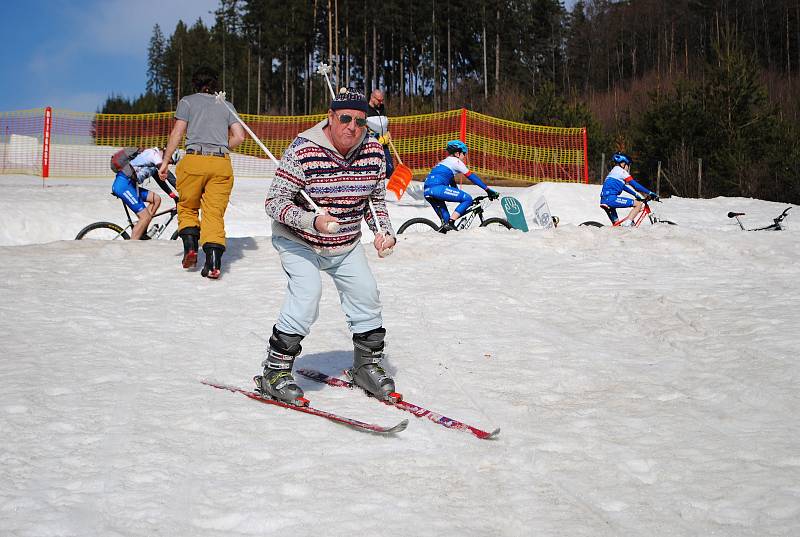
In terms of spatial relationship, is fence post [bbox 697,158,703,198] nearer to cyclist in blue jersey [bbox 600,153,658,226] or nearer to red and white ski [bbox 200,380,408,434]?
cyclist in blue jersey [bbox 600,153,658,226]

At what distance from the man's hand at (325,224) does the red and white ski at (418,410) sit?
3.97 ft

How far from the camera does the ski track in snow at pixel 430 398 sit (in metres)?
3.18

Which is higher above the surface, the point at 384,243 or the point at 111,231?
the point at 111,231

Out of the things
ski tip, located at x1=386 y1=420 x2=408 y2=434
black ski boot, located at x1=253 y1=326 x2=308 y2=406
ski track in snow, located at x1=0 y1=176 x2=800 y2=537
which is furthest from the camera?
black ski boot, located at x1=253 y1=326 x2=308 y2=406

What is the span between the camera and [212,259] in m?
8.46

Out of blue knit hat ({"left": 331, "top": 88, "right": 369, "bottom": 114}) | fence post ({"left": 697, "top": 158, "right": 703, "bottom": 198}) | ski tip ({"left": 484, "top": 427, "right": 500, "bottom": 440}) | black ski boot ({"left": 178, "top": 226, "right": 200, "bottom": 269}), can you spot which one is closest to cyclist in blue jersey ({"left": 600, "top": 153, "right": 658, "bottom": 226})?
black ski boot ({"left": 178, "top": 226, "right": 200, "bottom": 269})

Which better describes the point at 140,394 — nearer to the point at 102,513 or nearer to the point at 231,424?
the point at 231,424

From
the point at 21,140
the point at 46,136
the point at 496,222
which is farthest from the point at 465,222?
the point at 21,140

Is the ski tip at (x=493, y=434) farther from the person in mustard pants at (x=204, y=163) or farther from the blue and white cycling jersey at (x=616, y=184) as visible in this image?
the blue and white cycling jersey at (x=616, y=184)

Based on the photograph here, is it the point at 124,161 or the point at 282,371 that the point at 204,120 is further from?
the point at 282,371

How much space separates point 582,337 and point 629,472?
124 inches

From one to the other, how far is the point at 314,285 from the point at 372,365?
69 cm

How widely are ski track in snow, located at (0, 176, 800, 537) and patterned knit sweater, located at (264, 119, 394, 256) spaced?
106 cm

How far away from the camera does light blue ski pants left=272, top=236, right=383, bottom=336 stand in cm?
461
